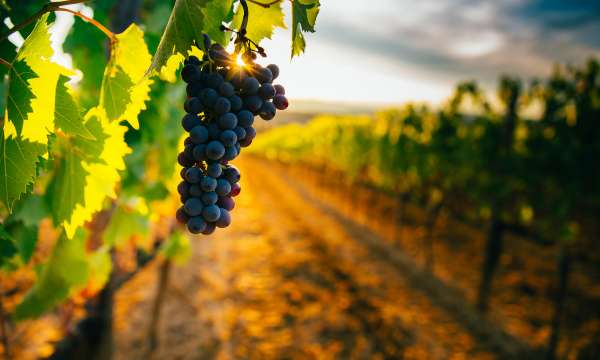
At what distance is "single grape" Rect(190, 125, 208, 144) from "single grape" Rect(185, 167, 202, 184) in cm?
7

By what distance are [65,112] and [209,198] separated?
378 mm

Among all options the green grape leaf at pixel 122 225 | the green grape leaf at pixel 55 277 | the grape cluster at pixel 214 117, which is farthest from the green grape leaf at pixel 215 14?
the green grape leaf at pixel 122 225

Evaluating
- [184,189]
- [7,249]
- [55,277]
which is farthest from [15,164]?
[55,277]

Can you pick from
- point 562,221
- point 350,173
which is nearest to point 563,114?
point 562,221

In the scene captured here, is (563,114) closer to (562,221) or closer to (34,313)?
(562,221)

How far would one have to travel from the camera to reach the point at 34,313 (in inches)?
105

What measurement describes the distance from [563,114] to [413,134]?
18.2 feet

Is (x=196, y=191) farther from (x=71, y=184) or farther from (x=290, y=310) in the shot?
(x=290, y=310)

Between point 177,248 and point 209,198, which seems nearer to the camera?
point 209,198

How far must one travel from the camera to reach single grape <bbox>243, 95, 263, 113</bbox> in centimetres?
101

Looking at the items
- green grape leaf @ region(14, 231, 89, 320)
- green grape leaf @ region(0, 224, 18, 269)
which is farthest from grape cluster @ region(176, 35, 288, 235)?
green grape leaf @ region(14, 231, 89, 320)

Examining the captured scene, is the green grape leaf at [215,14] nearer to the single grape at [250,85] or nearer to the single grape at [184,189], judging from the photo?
the single grape at [250,85]

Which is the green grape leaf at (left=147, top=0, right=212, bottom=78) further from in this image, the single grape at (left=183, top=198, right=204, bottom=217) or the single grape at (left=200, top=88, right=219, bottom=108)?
the single grape at (left=183, top=198, right=204, bottom=217)

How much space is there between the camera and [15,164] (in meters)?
0.89
